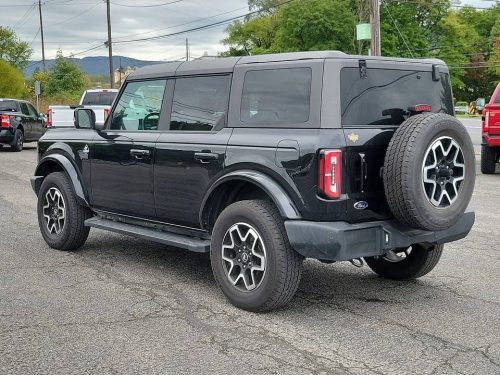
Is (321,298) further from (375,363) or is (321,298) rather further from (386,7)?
(386,7)

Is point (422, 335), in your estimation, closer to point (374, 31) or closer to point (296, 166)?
point (296, 166)

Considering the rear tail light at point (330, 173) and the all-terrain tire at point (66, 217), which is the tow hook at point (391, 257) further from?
the all-terrain tire at point (66, 217)

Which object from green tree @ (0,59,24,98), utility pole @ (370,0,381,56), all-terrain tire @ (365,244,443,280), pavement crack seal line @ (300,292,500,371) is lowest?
pavement crack seal line @ (300,292,500,371)

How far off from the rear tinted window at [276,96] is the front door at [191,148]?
0.22 meters

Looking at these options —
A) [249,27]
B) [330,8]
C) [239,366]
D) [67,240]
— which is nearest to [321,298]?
[239,366]

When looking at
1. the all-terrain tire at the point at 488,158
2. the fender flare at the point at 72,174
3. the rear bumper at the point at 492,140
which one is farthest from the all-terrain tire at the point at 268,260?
the all-terrain tire at the point at 488,158

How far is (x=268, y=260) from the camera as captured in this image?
4.64 metres

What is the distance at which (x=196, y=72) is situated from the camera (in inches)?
219

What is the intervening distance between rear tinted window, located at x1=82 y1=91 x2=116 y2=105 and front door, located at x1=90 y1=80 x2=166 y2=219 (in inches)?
582

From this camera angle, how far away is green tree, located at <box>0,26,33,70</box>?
80.2 metres

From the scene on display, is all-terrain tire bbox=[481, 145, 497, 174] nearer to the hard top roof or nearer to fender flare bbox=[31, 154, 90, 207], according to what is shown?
the hard top roof

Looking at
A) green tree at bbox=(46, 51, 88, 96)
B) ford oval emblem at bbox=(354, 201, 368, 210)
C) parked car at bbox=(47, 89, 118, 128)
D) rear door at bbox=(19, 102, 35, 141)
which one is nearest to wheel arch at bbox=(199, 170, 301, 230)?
ford oval emblem at bbox=(354, 201, 368, 210)

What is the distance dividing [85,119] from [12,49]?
8062cm

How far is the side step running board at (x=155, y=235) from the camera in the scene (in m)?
5.27
